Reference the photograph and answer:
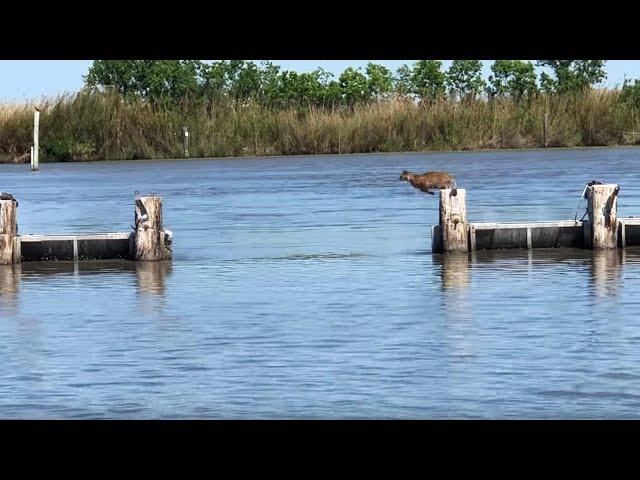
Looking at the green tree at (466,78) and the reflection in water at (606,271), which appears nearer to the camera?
the reflection in water at (606,271)

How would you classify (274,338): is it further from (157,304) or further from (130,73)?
(130,73)

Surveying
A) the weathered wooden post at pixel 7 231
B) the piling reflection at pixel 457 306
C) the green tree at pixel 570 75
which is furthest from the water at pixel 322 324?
the green tree at pixel 570 75

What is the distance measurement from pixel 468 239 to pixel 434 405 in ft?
30.6

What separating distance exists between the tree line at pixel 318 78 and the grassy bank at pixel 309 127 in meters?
11.4

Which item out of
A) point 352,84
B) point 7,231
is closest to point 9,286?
point 7,231

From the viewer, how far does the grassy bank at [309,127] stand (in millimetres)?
50094

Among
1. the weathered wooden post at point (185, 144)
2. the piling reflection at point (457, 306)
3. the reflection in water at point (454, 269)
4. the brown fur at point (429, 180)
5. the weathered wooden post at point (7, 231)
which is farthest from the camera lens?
the weathered wooden post at point (185, 144)

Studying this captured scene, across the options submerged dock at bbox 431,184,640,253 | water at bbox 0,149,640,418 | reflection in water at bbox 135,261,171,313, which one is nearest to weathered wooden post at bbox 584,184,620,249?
submerged dock at bbox 431,184,640,253

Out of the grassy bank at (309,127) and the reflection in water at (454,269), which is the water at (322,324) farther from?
the grassy bank at (309,127)

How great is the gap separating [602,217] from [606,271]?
1864mm

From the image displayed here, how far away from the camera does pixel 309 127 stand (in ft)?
167

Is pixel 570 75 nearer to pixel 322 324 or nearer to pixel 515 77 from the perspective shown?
pixel 515 77

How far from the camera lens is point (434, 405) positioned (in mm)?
8672
